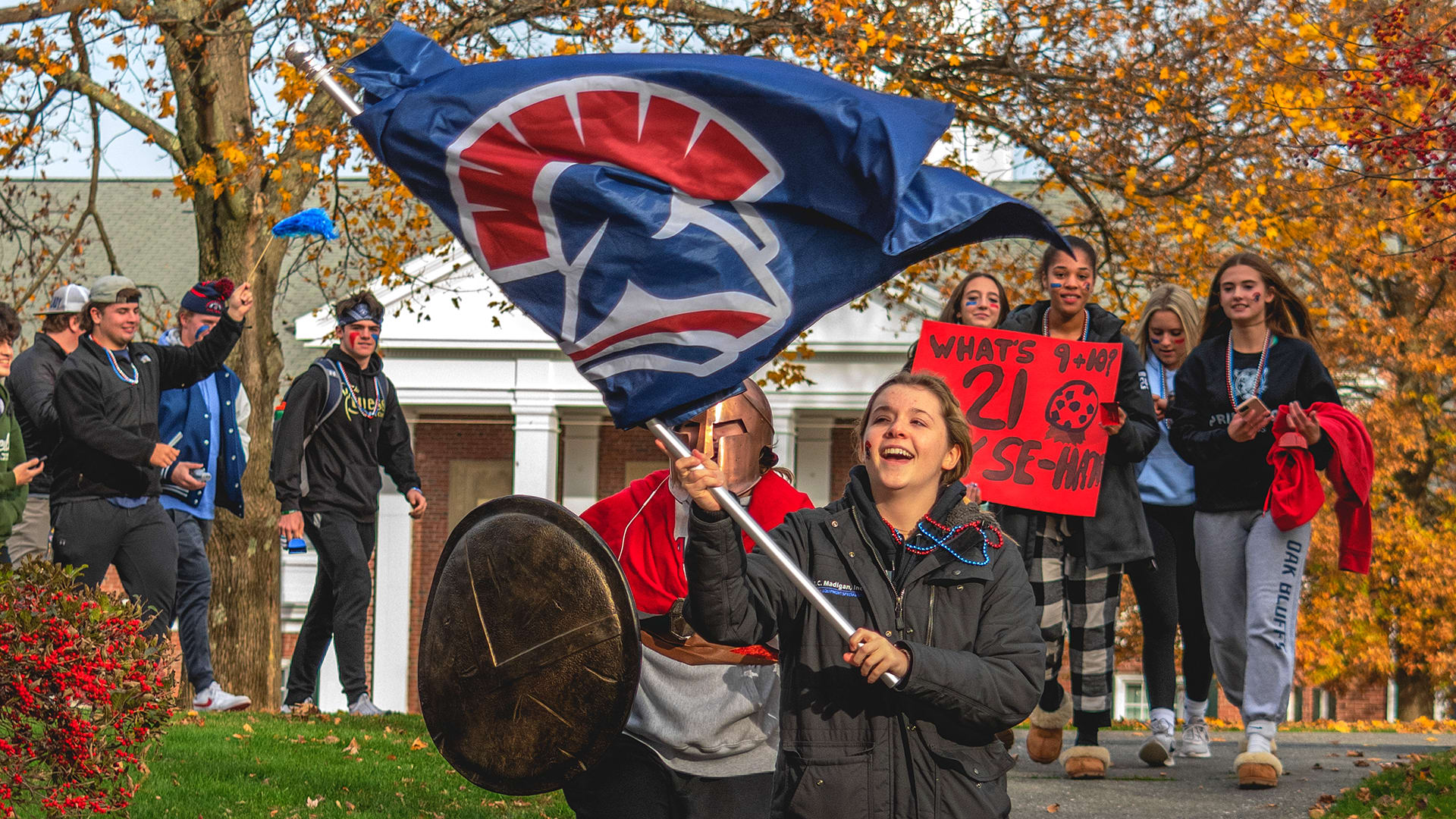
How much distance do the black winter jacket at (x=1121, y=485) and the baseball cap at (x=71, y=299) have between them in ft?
16.1

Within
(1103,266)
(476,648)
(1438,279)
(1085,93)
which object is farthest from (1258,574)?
(1438,279)

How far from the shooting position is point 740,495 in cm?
Result: 480

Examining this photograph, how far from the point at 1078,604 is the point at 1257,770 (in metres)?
1.02

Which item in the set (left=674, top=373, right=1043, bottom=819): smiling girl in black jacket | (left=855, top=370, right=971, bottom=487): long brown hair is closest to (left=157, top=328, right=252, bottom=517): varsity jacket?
(left=855, top=370, right=971, bottom=487): long brown hair

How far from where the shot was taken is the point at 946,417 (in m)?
3.98

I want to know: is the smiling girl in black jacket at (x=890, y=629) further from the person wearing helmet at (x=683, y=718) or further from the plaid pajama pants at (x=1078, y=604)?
the plaid pajama pants at (x=1078, y=604)

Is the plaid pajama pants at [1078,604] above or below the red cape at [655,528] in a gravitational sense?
below

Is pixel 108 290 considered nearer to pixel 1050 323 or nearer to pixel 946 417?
pixel 1050 323

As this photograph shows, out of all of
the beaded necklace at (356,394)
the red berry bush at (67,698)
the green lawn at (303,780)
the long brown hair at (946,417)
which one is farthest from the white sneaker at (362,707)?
the long brown hair at (946,417)

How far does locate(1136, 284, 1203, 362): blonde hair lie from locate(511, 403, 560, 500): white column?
18.9 metres

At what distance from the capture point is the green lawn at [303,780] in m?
6.40

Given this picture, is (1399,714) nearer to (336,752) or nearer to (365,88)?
(336,752)

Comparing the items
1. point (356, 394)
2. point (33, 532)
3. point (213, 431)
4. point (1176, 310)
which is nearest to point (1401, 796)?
point (1176, 310)

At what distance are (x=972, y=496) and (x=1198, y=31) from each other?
36.8ft
